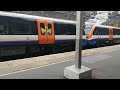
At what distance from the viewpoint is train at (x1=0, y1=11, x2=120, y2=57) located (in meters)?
10.5

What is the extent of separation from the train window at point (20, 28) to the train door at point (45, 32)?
3.12 feet

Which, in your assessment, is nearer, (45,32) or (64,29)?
(45,32)

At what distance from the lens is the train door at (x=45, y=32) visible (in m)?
12.4

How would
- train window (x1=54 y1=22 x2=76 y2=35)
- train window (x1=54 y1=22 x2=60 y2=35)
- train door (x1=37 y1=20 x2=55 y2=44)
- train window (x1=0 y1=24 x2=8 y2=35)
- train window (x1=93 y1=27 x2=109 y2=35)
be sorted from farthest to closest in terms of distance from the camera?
train window (x1=93 y1=27 x2=109 y2=35) < train window (x1=54 y1=22 x2=76 y2=35) < train window (x1=54 y1=22 x2=60 y2=35) < train door (x1=37 y1=20 x2=55 y2=44) < train window (x1=0 y1=24 x2=8 y2=35)

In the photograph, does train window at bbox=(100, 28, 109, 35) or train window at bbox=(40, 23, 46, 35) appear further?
train window at bbox=(100, 28, 109, 35)

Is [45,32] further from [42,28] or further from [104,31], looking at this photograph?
[104,31]

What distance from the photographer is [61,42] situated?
14.4 metres

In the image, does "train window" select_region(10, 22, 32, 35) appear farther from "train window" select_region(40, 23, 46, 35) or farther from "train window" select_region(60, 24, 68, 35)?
"train window" select_region(60, 24, 68, 35)

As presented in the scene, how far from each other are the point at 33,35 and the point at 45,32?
1.10 meters

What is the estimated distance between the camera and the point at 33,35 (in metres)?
12.0

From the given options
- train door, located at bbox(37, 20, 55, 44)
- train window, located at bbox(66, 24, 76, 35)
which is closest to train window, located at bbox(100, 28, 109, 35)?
train window, located at bbox(66, 24, 76, 35)

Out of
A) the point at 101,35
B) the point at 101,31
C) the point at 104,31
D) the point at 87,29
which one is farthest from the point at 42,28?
the point at 104,31

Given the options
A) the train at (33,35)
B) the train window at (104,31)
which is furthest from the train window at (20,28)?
the train window at (104,31)
